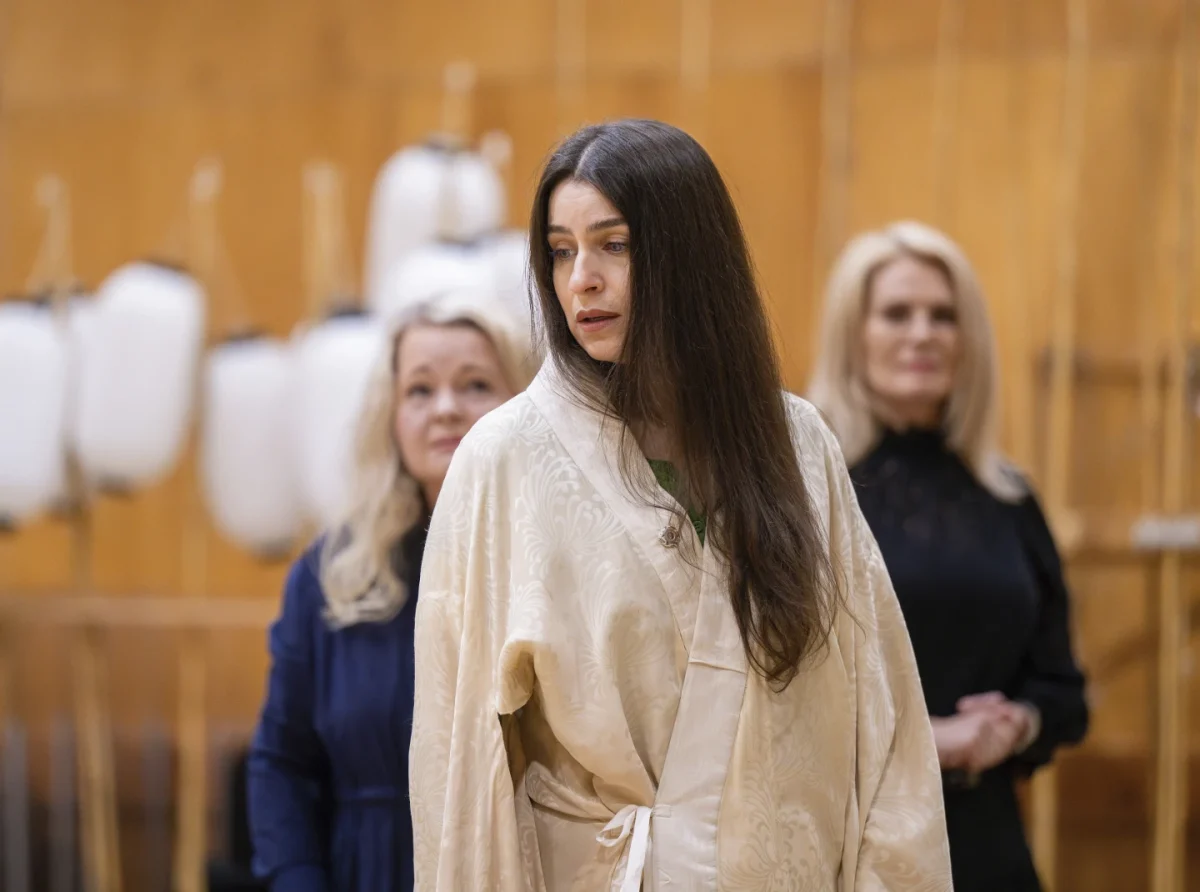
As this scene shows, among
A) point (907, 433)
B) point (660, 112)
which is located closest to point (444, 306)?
point (907, 433)

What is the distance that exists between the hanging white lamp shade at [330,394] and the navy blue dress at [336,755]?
0.87m

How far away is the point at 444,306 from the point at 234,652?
231cm

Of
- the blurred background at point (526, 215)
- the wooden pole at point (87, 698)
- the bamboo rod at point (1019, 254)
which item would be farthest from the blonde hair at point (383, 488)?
the bamboo rod at point (1019, 254)

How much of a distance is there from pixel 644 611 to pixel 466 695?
163 millimetres

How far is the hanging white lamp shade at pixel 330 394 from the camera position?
267 centimetres

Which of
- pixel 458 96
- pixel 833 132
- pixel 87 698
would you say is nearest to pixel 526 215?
pixel 458 96

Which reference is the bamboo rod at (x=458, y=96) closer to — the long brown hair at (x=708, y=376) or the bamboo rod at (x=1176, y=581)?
the bamboo rod at (x=1176, y=581)

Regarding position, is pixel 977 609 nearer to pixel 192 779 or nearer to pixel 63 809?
pixel 192 779

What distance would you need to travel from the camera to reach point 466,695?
1184 millimetres

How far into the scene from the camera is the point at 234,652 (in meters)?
3.90

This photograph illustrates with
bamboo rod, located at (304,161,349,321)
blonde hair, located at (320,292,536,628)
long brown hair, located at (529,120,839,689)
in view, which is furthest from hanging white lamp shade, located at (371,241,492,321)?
long brown hair, located at (529,120,839,689)

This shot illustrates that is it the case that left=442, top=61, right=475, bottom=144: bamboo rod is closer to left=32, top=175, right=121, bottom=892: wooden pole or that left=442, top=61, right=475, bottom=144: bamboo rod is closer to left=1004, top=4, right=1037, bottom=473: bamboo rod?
left=32, top=175, right=121, bottom=892: wooden pole

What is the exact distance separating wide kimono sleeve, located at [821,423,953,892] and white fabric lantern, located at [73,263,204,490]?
1.86m

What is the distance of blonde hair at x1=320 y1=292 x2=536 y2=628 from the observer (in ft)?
5.73
